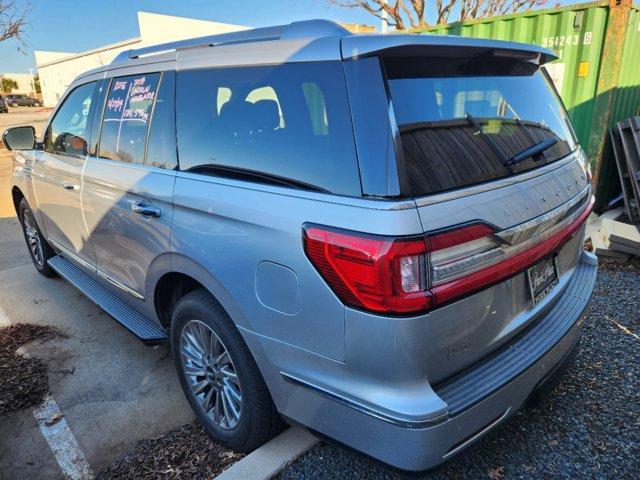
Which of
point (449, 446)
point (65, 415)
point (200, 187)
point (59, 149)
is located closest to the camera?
point (449, 446)

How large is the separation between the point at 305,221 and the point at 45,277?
14.4 ft

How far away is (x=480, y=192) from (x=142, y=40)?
29205 millimetres

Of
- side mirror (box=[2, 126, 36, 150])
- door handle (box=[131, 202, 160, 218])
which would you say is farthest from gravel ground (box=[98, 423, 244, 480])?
side mirror (box=[2, 126, 36, 150])

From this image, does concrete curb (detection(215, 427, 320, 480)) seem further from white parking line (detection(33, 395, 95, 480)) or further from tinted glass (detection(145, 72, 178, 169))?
tinted glass (detection(145, 72, 178, 169))

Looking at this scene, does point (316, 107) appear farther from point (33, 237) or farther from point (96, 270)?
point (33, 237)

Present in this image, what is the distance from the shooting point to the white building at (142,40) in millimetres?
26219

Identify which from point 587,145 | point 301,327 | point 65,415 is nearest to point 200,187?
point 301,327

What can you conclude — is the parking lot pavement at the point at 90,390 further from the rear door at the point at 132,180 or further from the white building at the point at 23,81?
the white building at the point at 23,81

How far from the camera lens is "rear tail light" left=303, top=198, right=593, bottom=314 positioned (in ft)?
4.98

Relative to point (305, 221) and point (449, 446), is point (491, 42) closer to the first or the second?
point (305, 221)

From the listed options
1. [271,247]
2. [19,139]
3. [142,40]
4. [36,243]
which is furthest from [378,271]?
[142,40]

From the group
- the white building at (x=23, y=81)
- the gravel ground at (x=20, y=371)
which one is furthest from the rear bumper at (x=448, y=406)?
the white building at (x=23, y=81)

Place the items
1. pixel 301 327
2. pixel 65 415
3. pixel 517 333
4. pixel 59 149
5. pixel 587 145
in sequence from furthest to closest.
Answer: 1. pixel 587 145
2. pixel 59 149
3. pixel 65 415
4. pixel 517 333
5. pixel 301 327

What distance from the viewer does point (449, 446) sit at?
5.36 feet
